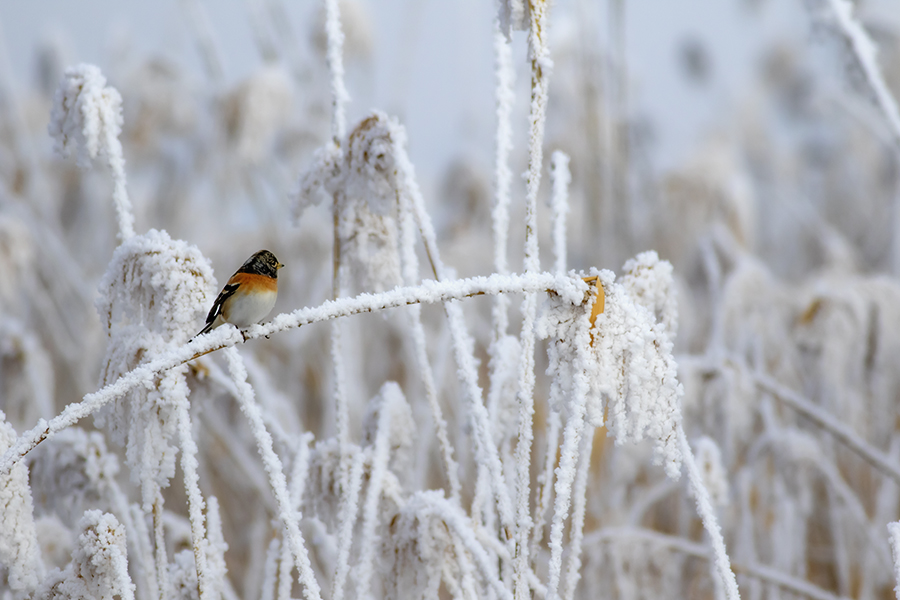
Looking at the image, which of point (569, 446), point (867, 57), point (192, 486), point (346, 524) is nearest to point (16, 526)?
point (192, 486)

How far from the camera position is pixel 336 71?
85 centimetres

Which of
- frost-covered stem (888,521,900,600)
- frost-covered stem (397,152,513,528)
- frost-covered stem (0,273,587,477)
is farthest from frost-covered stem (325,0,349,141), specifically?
frost-covered stem (888,521,900,600)

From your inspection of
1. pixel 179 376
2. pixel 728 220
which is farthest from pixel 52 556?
pixel 728 220

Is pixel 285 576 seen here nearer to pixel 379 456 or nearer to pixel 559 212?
pixel 379 456

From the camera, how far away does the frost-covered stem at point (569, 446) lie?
59cm

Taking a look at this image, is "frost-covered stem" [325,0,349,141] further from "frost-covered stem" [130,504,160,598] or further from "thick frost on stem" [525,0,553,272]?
"frost-covered stem" [130,504,160,598]

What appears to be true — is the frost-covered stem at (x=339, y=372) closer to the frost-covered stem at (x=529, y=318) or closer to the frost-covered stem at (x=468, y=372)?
the frost-covered stem at (x=468, y=372)

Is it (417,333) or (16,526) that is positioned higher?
(417,333)

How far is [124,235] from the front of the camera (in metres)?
0.76

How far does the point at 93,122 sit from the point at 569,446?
0.58m

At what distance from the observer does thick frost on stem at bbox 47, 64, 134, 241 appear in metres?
0.76

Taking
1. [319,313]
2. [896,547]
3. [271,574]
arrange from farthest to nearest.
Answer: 1. [271,574]
2. [896,547]
3. [319,313]

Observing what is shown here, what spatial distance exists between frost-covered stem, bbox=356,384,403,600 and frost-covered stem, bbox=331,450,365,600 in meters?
0.02

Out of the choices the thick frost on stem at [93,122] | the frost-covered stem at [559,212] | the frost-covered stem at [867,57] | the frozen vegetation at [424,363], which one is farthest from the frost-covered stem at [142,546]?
the frost-covered stem at [867,57]
